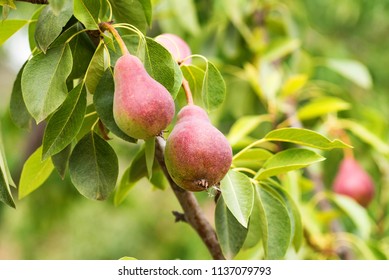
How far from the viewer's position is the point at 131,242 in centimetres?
282

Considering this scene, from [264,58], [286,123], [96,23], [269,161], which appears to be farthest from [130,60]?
[264,58]

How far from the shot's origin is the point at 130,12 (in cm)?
57

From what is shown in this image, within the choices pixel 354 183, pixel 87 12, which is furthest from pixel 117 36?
pixel 354 183

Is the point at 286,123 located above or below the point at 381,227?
above

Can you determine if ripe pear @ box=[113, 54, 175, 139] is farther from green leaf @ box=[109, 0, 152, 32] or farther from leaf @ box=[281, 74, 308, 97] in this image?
leaf @ box=[281, 74, 308, 97]

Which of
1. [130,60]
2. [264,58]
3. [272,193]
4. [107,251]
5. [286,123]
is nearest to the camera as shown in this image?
[130,60]

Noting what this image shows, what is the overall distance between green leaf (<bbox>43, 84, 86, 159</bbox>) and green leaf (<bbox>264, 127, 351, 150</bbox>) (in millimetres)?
182

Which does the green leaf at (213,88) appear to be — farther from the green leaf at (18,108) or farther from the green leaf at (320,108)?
the green leaf at (320,108)

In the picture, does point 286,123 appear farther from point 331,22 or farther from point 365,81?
point 331,22

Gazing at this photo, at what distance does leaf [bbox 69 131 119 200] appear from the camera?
21.3 inches

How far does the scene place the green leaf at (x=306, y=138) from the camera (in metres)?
0.57

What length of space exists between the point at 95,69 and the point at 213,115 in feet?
2.28

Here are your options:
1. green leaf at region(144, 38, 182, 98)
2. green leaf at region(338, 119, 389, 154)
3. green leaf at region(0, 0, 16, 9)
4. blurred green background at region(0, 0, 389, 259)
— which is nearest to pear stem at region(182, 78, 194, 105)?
green leaf at region(144, 38, 182, 98)
